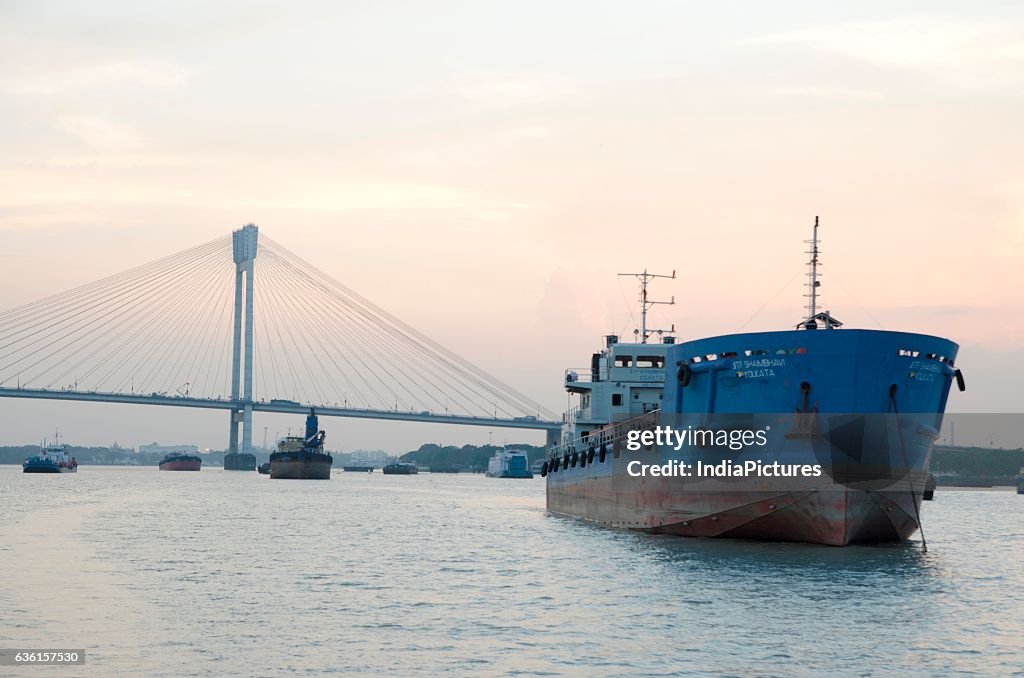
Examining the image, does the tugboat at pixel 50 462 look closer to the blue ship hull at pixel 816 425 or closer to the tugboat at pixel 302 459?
the tugboat at pixel 302 459

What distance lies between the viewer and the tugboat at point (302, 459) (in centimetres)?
12388

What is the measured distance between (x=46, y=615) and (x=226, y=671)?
6.05m

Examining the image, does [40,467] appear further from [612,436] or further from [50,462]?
[612,436]

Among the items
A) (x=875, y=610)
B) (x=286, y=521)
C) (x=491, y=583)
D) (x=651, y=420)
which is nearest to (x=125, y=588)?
(x=491, y=583)

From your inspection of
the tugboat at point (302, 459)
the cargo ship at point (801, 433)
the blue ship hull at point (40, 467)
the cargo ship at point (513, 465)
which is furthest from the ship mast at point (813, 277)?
the cargo ship at point (513, 465)

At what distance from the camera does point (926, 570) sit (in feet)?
92.6

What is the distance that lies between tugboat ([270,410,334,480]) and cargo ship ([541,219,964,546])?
93.2m

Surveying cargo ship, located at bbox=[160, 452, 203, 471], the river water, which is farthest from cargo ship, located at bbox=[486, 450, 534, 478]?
the river water

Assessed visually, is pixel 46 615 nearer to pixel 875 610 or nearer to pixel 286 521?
pixel 875 610

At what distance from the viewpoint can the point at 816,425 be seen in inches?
1144

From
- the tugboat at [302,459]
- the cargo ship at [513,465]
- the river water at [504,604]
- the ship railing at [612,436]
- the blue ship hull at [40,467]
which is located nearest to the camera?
the river water at [504,604]

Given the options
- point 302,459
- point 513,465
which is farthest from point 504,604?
point 513,465

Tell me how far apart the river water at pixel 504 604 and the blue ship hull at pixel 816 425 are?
0.88 m

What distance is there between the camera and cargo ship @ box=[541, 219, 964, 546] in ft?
95.0
